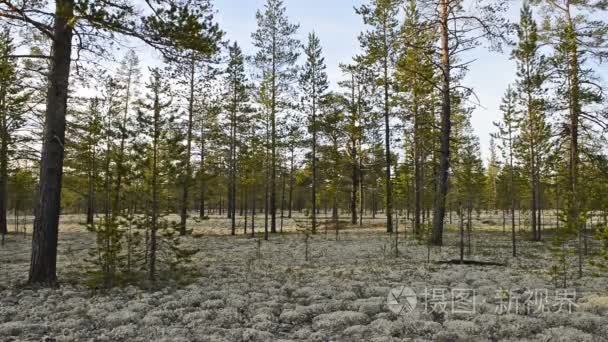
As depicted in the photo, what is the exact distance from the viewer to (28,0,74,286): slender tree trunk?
7.23m

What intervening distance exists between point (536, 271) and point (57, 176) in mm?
10937

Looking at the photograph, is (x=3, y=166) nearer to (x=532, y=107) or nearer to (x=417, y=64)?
(x=417, y=64)

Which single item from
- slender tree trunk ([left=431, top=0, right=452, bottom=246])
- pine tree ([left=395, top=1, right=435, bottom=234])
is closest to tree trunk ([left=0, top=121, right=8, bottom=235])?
pine tree ([left=395, top=1, right=435, bottom=234])

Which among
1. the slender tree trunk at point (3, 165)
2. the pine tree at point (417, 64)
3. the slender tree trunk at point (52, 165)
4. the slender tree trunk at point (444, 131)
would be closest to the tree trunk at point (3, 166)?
the slender tree trunk at point (3, 165)

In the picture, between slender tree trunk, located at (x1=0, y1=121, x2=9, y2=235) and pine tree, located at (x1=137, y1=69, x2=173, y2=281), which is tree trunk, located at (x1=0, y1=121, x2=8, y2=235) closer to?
slender tree trunk, located at (x1=0, y1=121, x2=9, y2=235)

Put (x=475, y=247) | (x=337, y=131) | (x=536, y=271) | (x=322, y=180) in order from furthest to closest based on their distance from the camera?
(x=322, y=180) → (x=337, y=131) → (x=475, y=247) → (x=536, y=271)

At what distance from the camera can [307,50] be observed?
24.8 m

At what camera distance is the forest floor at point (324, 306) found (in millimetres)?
4832

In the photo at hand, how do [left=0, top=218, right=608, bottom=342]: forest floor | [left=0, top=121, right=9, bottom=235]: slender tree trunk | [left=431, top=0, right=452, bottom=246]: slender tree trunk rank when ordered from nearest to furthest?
[left=0, top=218, right=608, bottom=342]: forest floor → [left=431, top=0, right=452, bottom=246]: slender tree trunk → [left=0, top=121, right=9, bottom=235]: slender tree trunk

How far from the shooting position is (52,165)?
7262 millimetres

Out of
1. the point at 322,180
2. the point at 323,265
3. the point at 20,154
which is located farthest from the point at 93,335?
the point at 322,180

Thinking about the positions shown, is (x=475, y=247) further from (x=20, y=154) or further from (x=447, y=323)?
(x=20, y=154)

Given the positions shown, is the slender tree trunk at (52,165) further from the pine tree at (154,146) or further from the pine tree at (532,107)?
the pine tree at (532,107)

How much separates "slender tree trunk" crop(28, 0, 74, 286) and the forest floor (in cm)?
58
